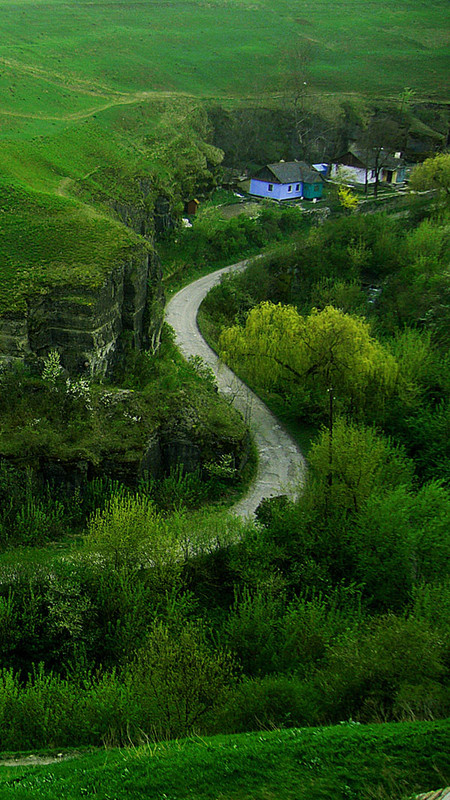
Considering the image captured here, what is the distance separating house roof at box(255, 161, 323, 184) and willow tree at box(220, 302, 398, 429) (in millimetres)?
35400

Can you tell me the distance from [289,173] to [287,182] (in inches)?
53.5

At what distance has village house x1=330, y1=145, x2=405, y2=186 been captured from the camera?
7200 cm

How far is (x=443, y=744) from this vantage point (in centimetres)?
1313

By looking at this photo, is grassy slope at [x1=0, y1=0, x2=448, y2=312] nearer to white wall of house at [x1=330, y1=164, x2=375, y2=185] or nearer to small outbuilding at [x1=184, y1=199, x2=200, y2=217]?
small outbuilding at [x1=184, y1=199, x2=200, y2=217]

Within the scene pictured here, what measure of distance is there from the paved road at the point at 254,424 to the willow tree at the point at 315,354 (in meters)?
1.77

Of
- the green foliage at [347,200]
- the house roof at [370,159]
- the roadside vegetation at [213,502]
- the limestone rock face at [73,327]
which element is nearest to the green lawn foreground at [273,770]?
the roadside vegetation at [213,502]

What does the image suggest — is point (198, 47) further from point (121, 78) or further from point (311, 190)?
point (311, 190)

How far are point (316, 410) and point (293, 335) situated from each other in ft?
12.4

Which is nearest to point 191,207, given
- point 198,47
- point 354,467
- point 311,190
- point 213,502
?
point 311,190

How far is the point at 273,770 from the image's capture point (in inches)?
525

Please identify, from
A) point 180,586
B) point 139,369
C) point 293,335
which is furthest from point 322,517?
point 139,369

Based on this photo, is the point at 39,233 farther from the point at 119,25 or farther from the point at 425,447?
the point at 119,25

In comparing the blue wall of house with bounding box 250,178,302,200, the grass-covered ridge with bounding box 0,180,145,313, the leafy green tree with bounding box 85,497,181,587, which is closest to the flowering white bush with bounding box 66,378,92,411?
the grass-covered ridge with bounding box 0,180,145,313

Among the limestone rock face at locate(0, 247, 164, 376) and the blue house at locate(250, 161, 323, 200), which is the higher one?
the blue house at locate(250, 161, 323, 200)
